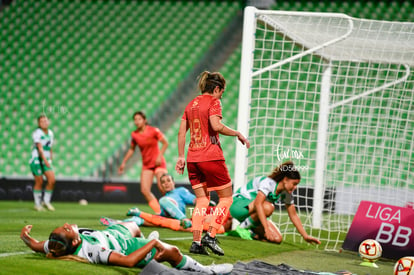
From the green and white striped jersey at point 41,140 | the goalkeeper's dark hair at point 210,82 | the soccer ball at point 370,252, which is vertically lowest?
the soccer ball at point 370,252

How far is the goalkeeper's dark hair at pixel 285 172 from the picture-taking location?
6.11 meters

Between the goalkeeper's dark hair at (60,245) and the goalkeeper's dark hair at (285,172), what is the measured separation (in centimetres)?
286

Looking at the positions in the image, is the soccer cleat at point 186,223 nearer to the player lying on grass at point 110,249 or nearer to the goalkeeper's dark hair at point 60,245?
the player lying on grass at point 110,249

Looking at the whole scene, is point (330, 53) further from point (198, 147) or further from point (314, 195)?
point (198, 147)

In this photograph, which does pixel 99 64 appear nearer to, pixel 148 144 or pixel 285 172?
pixel 148 144

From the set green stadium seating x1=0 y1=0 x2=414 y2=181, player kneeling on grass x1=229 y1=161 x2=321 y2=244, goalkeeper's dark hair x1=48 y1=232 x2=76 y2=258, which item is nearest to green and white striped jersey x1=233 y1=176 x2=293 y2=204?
player kneeling on grass x1=229 y1=161 x2=321 y2=244

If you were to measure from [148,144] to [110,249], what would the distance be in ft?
17.0

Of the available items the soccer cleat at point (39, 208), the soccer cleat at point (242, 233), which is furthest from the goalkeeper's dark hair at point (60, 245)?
the soccer cleat at point (39, 208)

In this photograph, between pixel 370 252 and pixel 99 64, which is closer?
pixel 370 252

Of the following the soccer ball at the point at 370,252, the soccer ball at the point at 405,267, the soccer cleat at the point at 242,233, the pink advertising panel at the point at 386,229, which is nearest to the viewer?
the soccer ball at the point at 405,267

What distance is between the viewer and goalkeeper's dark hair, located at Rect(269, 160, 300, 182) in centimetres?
611

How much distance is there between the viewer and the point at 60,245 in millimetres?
3877

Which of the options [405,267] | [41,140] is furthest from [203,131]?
[41,140]

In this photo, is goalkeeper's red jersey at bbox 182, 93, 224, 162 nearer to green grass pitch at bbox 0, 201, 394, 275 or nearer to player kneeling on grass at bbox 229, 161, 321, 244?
green grass pitch at bbox 0, 201, 394, 275
